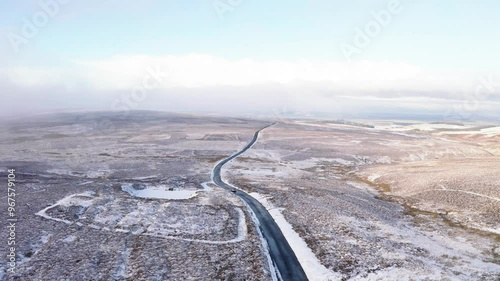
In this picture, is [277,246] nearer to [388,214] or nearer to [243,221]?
[243,221]

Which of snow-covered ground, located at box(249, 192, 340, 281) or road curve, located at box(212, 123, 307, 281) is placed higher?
snow-covered ground, located at box(249, 192, 340, 281)

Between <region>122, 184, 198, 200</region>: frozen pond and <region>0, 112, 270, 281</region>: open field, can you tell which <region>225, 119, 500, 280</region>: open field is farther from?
<region>122, 184, 198, 200</region>: frozen pond

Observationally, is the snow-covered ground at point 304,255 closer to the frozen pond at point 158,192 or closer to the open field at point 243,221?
the open field at point 243,221

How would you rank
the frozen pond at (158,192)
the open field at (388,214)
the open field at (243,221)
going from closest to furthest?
1. the open field at (243,221)
2. the open field at (388,214)
3. the frozen pond at (158,192)

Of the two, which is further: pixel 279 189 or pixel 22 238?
pixel 279 189

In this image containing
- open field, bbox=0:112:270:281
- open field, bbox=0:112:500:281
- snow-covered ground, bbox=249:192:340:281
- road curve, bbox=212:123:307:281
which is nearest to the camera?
open field, bbox=0:112:270:281

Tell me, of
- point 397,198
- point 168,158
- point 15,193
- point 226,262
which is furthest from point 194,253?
point 168,158

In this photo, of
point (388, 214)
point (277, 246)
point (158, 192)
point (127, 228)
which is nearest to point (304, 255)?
point (277, 246)

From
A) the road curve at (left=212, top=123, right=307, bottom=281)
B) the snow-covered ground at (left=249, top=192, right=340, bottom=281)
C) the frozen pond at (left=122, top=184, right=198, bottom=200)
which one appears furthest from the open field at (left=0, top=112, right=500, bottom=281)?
the road curve at (left=212, top=123, right=307, bottom=281)

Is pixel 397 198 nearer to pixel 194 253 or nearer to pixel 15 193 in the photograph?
pixel 194 253

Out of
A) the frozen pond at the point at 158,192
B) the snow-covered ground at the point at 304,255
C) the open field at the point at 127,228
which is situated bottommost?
the frozen pond at the point at 158,192

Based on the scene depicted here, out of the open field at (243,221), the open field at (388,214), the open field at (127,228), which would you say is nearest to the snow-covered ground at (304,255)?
the open field at (243,221)
